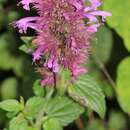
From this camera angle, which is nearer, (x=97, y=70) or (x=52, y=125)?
(x=52, y=125)

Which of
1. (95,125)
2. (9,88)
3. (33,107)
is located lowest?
(95,125)

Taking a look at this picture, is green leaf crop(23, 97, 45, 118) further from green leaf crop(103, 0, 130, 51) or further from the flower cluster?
green leaf crop(103, 0, 130, 51)

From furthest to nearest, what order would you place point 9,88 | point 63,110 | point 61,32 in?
1. point 9,88
2. point 63,110
3. point 61,32

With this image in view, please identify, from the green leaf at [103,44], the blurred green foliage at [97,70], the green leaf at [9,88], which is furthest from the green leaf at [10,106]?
the green leaf at [9,88]

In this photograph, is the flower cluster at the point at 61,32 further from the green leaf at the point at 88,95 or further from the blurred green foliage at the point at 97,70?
the blurred green foliage at the point at 97,70

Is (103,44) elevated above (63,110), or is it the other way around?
(103,44)

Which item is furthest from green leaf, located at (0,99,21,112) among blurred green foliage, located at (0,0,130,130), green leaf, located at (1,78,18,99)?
green leaf, located at (1,78,18,99)

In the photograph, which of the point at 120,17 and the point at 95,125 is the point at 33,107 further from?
the point at 95,125

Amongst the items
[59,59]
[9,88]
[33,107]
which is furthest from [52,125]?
[9,88]
